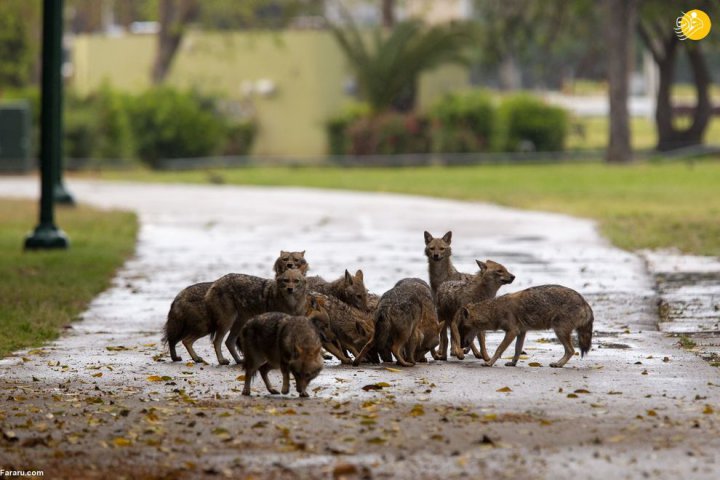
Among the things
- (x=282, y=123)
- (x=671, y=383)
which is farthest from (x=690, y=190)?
(x=671, y=383)

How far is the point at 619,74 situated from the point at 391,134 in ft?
24.2

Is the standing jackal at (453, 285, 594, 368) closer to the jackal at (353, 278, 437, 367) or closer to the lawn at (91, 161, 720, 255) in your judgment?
the jackal at (353, 278, 437, 367)

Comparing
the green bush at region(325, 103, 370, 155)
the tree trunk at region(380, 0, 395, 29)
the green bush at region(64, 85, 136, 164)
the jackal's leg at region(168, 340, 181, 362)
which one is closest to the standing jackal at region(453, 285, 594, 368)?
the jackal's leg at region(168, 340, 181, 362)

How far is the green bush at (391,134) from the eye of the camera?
49688 millimetres

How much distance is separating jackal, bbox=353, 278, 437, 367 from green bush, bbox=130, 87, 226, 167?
36.8m

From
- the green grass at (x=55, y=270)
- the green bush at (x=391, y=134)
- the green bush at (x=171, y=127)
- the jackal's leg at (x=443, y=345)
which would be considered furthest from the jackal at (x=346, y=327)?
the green bush at (x=391, y=134)

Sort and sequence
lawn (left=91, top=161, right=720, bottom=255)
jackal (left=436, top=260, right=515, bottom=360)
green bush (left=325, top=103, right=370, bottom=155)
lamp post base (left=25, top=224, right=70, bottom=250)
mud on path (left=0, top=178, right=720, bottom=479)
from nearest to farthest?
mud on path (left=0, top=178, right=720, bottom=479) < jackal (left=436, top=260, right=515, bottom=360) < lamp post base (left=25, top=224, right=70, bottom=250) < lawn (left=91, top=161, right=720, bottom=255) < green bush (left=325, top=103, right=370, bottom=155)

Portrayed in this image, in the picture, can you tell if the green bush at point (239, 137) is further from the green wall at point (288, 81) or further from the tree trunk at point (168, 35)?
the tree trunk at point (168, 35)

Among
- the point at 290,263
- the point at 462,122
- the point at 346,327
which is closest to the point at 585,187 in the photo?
the point at 462,122

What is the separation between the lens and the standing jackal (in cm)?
1188

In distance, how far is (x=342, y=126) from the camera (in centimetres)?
5097

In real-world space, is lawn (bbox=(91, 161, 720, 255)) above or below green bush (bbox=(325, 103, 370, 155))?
below

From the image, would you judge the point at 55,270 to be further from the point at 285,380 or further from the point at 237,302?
the point at 285,380

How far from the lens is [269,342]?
10414 mm
